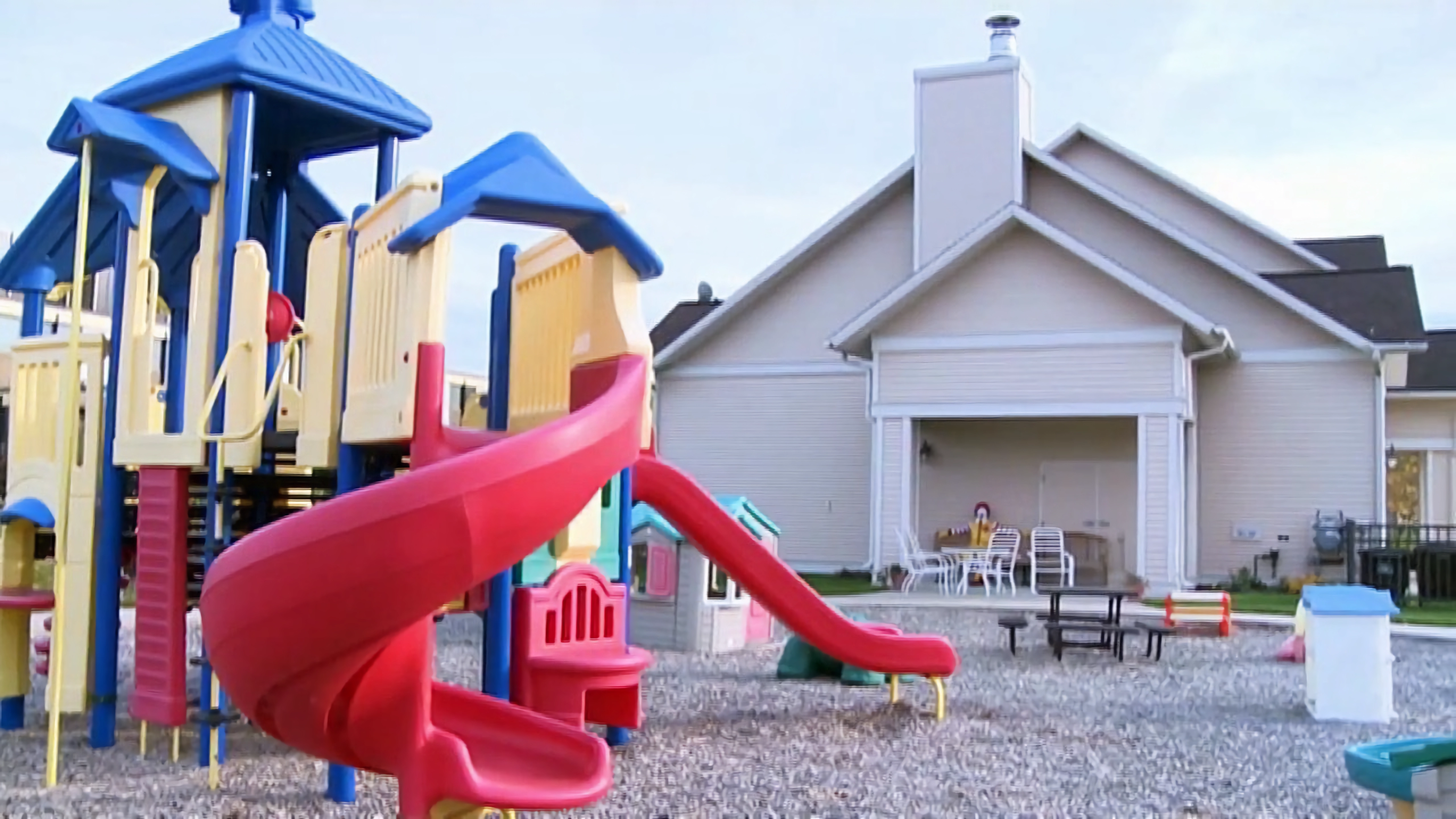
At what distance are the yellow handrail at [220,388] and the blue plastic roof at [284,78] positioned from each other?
1495 millimetres

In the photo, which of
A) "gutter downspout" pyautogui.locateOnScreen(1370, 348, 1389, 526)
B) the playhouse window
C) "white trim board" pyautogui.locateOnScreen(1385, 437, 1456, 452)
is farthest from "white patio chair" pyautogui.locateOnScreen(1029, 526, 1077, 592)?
the playhouse window

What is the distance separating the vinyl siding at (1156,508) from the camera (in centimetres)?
1883

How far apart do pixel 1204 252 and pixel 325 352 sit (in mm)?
17800

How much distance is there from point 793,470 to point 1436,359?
12054mm

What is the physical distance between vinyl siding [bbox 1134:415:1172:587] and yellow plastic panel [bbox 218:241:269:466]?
14.5 meters

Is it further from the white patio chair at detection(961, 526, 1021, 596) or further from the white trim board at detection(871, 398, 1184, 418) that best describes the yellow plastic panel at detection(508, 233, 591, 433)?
the white trim board at detection(871, 398, 1184, 418)

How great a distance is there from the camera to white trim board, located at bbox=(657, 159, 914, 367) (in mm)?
24078

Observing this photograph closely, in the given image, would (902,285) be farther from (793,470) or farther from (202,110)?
(202,110)

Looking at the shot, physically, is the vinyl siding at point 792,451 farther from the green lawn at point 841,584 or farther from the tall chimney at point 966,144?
the tall chimney at point 966,144

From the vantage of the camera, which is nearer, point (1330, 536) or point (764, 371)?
point (1330, 536)

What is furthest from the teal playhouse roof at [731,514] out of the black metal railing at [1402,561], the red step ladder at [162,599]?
the black metal railing at [1402,561]

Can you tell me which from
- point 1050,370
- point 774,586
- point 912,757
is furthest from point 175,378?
point 1050,370

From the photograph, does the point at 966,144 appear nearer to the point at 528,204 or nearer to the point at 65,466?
the point at 65,466

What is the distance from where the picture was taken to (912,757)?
308 inches
